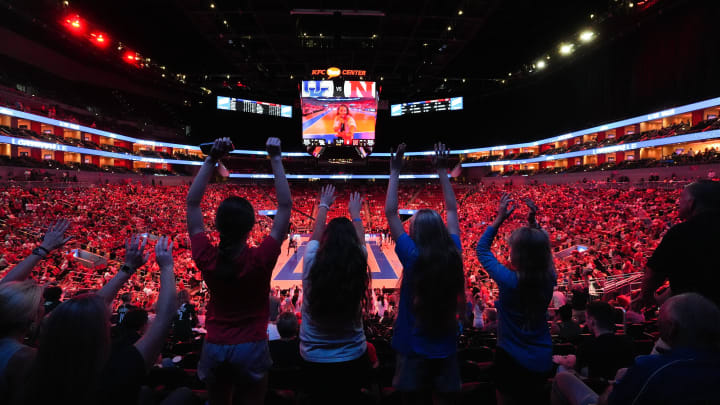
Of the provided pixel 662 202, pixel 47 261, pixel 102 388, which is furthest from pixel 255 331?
pixel 662 202

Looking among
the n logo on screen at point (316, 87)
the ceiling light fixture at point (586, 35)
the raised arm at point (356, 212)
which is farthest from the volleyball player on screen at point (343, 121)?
the raised arm at point (356, 212)

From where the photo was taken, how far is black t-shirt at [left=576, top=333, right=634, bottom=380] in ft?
7.89

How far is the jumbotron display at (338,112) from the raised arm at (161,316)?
26166 millimetres

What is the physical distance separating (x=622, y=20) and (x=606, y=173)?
36.7 feet

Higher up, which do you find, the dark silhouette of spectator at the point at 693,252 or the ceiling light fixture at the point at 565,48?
the ceiling light fixture at the point at 565,48

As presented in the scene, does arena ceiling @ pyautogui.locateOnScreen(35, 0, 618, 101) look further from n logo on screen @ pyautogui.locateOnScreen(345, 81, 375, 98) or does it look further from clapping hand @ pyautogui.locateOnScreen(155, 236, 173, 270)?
clapping hand @ pyautogui.locateOnScreen(155, 236, 173, 270)

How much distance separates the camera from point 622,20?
77.7ft

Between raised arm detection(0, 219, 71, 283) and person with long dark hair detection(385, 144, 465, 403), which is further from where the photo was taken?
raised arm detection(0, 219, 71, 283)

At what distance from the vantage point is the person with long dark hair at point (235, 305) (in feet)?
6.64

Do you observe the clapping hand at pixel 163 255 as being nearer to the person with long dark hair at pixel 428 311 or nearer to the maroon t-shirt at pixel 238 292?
the maroon t-shirt at pixel 238 292

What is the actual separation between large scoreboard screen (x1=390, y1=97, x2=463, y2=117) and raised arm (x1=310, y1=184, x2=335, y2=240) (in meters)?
39.4

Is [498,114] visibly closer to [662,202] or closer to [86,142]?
[662,202]

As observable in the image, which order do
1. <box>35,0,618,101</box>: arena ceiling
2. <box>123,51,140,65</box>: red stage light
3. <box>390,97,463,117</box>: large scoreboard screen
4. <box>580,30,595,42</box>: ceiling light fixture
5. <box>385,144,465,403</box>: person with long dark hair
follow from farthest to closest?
<box>390,97,463,117</box>: large scoreboard screen → <box>123,51,140,65</box>: red stage light → <box>580,30,595,42</box>: ceiling light fixture → <box>35,0,618,101</box>: arena ceiling → <box>385,144,465,403</box>: person with long dark hair

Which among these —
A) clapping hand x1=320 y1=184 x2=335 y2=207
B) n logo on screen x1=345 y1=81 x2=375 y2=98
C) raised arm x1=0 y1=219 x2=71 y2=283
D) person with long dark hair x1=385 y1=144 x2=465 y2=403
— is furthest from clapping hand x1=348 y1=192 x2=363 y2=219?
n logo on screen x1=345 y1=81 x2=375 y2=98
